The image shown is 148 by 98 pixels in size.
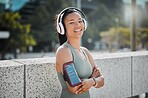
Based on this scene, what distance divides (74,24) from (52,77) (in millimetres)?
828

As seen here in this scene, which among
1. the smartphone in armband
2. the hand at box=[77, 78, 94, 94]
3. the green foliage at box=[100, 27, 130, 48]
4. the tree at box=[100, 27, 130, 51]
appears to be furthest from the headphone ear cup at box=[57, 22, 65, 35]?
the green foliage at box=[100, 27, 130, 48]

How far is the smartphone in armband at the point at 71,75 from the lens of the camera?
2.29m

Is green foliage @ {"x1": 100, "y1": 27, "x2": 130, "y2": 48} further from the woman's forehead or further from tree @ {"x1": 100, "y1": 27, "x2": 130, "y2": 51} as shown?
the woman's forehead

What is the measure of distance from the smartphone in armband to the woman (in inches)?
2.8

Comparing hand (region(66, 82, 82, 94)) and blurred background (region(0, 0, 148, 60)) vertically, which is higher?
hand (region(66, 82, 82, 94))

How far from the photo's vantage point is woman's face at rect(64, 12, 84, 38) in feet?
8.45

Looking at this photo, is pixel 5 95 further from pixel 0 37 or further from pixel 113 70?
pixel 0 37

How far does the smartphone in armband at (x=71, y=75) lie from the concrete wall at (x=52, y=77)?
70 cm

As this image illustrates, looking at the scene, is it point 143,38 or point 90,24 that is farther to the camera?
point 90,24

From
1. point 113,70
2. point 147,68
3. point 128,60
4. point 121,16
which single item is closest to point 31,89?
point 113,70

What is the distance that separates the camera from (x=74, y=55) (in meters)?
2.53

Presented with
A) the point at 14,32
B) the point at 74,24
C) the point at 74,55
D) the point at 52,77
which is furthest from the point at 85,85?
the point at 14,32

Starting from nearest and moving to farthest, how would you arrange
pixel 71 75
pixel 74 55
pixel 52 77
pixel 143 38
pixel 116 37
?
pixel 71 75
pixel 74 55
pixel 52 77
pixel 143 38
pixel 116 37

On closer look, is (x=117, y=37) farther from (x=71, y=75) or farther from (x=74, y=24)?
(x=71, y=75)
